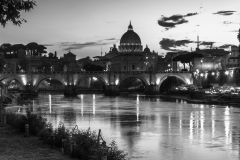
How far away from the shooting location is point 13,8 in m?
12.8

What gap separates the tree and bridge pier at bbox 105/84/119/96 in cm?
10178

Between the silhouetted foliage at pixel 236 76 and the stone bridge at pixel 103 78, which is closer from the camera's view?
the silhouetted foliage at pixel 236 76

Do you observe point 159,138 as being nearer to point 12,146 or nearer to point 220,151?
point 220,151

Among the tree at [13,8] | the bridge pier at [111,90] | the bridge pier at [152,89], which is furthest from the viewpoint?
the bridge pier at [152,89]

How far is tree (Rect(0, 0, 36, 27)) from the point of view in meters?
12.6

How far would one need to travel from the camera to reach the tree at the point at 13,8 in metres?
12.6

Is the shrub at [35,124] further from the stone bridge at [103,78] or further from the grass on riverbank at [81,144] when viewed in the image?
the stone bridge at [103,78]

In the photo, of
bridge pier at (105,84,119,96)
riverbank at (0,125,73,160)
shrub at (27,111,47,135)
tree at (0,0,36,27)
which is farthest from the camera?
bridge pier at (105,84,119,96)

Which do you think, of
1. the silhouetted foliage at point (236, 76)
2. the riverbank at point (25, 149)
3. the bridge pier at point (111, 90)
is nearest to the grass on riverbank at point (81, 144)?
the riverbank at point (25, 149)

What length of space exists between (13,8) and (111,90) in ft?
346

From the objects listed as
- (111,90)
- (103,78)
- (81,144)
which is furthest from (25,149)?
(103,78)

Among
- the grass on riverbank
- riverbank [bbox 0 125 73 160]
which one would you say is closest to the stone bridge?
riverbank [bbox 0 125 73 160]

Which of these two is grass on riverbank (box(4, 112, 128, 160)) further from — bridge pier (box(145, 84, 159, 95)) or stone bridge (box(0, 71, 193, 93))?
stone bridge (box(0, 71, 193, 93))

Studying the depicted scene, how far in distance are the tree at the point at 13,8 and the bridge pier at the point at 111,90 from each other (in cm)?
10178
